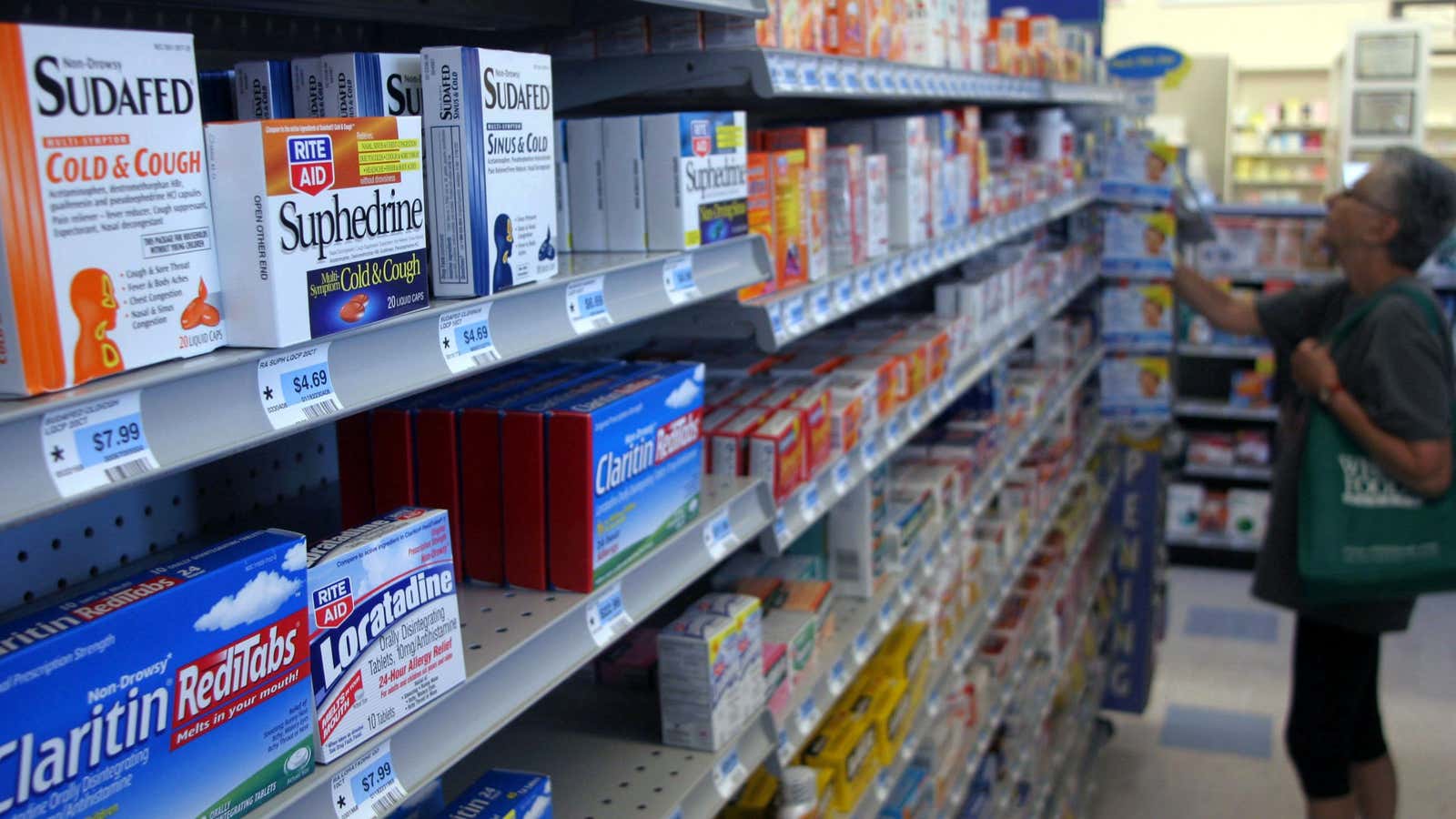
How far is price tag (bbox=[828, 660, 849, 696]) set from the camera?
2.15m

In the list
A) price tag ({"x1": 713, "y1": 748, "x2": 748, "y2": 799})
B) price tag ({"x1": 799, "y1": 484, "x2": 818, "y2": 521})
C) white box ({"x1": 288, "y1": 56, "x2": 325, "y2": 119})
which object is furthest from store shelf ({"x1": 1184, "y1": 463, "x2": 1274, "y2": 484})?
white box ({"x1": 288, "y1": 56, "x2": 325, "y2": 119})

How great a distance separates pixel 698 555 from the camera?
1688mm

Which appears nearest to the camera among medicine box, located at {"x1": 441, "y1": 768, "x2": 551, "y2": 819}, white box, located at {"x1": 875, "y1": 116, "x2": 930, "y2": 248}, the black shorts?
medicine box, located at {"x1": 441, "y1": 768, "x2": 551, "y2": 819}

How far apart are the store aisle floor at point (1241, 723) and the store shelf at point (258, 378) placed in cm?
411

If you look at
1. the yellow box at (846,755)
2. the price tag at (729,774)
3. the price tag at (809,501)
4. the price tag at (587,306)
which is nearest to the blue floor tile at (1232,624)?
the yellow box at (846,755)

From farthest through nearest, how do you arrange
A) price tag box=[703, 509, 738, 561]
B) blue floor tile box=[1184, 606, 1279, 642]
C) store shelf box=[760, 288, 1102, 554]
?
blue floor tile box=[1184, 606, 1279, 642], store shelf box=[760, 288, 1102, 554], price tag box=[703, 509, 738, 561]

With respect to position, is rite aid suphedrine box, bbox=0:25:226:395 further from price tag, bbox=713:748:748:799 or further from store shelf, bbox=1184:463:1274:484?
store shelf, bbox=1184:463:1274:484

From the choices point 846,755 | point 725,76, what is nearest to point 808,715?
point 846,755

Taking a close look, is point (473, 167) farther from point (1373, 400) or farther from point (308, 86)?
point (1373, 400)

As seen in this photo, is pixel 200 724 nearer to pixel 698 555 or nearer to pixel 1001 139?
pixel 698 555

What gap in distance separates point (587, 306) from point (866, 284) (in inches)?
38.1

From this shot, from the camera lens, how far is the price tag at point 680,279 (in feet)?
5.19

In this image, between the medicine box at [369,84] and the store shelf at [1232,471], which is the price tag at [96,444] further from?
the store shelf at [1232,471]

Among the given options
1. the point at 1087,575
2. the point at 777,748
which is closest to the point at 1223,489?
the point at 1087,575
